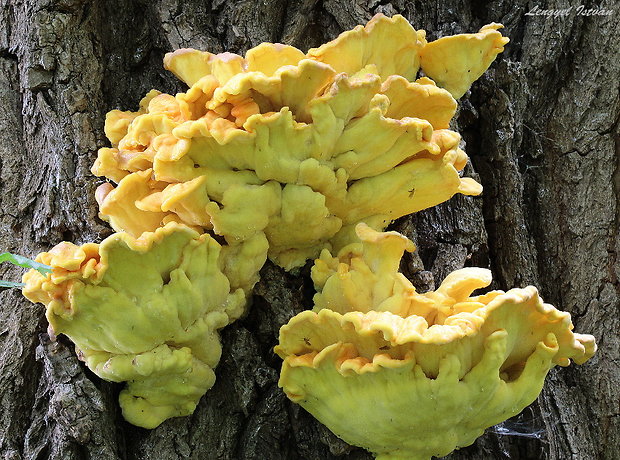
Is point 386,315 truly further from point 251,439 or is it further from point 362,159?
point 251,439

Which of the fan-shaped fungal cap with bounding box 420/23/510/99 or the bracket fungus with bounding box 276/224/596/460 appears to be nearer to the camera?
the bracket fungus with bounding box 276/224/596/460

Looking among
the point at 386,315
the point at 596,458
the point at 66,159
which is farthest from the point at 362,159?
the point at 596,458

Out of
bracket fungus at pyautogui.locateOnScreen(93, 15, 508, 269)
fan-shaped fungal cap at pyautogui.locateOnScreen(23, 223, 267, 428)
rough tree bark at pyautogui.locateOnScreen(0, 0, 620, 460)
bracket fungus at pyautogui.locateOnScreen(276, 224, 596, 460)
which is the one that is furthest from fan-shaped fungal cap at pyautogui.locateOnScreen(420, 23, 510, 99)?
fan-shaped fungal cap at pyautogui.locateOnScreen(23, 223, 267, 428)

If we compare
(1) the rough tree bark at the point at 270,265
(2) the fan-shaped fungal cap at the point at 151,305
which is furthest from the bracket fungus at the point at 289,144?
(1) the rough tree bark at the point at 270,265

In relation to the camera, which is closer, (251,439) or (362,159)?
(362,159)

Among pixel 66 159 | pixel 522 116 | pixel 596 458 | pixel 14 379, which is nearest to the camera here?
pixel 14 379

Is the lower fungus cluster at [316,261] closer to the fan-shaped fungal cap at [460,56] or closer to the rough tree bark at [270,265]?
the fan-shaped fungal cap at [460,56]

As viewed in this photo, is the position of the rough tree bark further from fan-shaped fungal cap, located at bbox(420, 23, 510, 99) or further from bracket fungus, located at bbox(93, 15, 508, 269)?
fan-shaped fungal cap, located at bbox(420, 23, 510, 99)
